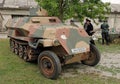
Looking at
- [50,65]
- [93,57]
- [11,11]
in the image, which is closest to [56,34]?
[50,65]

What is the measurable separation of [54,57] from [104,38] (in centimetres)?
874

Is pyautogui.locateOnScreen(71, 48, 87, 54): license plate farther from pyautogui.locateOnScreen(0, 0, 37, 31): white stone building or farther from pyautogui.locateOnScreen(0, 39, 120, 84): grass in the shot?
pyautogui.locateOnScreen(0, 0, 37, 31): white stone building

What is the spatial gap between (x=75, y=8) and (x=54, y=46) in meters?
4.75

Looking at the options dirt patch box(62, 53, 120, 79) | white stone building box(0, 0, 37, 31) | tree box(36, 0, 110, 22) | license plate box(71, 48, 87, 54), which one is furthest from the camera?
white stone building box(0, 0, 37, 31)

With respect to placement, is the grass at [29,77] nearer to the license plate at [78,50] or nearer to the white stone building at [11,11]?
the license plate at [78,50]

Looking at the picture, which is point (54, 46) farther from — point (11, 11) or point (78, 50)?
point (11, 11)

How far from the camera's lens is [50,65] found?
7.12 meters

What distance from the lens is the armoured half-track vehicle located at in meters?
7.05

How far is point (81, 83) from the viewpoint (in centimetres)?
664

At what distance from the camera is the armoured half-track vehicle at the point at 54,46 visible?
23.1 ft

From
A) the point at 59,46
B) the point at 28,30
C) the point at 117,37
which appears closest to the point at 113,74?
the point at 59,46

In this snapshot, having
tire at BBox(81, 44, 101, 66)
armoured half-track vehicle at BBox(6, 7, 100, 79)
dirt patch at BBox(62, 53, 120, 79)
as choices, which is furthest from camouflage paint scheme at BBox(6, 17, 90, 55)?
dirt patch at BBox(62, 53, 120, 79)

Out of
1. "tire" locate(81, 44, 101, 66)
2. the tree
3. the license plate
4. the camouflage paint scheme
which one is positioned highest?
the tree

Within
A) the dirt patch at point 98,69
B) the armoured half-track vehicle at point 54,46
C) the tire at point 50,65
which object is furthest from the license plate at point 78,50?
the dirt patch at point 98,69
